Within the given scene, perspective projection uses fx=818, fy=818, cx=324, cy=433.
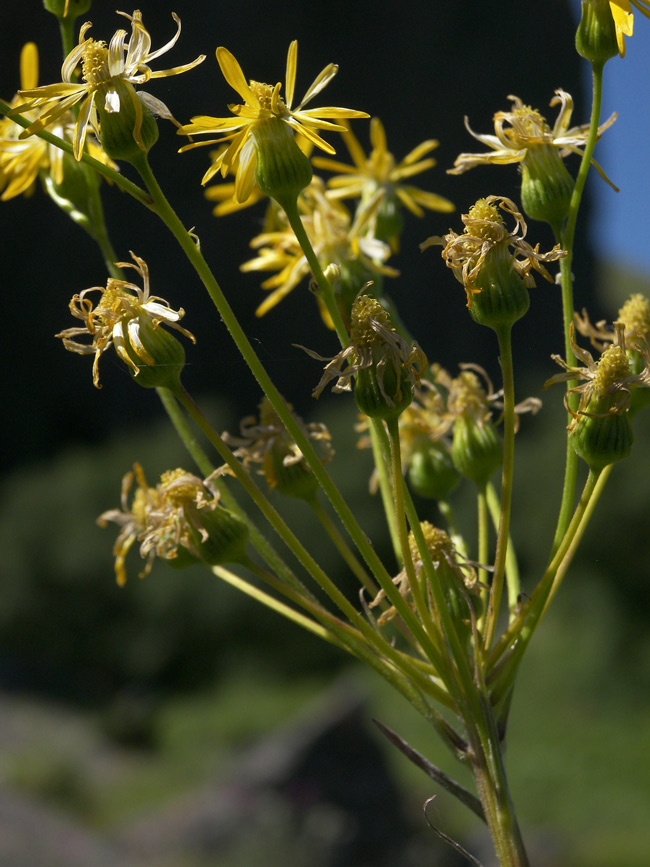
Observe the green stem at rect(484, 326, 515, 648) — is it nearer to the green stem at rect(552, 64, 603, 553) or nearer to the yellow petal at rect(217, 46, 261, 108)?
the green stem at rect(552, 64, 603, 553)

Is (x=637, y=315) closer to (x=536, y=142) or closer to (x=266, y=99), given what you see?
(x=536, y=142)

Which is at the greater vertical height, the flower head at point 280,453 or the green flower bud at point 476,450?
the flower head at point 280,453

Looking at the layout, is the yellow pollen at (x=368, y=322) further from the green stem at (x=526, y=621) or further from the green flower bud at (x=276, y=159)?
the green stem at (x=526, y=621)

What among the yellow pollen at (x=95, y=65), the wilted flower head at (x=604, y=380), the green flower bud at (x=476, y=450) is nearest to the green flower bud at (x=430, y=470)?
the green flower bud at (x=476, y=450)

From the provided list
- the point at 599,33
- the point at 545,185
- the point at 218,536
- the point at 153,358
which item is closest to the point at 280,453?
the point at 218,536

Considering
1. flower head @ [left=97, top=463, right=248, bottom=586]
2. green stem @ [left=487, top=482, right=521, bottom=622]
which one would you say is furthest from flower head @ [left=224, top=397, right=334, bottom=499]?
green stem @ [left=487, top=482, right=521, bottom=622]
